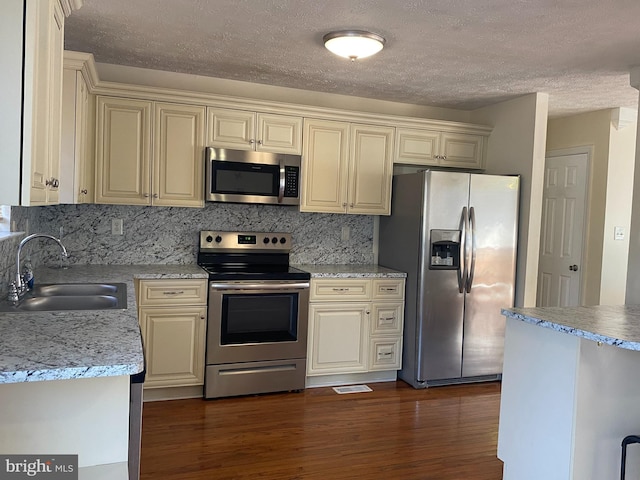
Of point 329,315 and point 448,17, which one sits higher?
point 448,17

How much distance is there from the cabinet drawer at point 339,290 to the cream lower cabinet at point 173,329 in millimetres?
811

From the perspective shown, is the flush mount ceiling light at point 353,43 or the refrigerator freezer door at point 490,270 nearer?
the flush mount ceiling light at point 353,43

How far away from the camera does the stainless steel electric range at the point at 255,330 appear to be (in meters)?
3.46

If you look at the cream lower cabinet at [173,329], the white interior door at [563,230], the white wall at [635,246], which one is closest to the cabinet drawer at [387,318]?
the cream lower cabinet at [173,329]

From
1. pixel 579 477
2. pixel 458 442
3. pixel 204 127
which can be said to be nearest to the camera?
pixel 579 477

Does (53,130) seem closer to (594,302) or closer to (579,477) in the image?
(579,477)

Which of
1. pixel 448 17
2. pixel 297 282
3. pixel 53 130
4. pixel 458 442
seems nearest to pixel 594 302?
pixel 458 442

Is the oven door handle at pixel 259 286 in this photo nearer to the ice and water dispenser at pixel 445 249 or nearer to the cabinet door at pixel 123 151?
the cabinet door at pixel 123 151

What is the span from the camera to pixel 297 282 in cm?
364

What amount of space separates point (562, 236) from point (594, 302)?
2.25ft

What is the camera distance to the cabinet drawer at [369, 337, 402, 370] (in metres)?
3.95

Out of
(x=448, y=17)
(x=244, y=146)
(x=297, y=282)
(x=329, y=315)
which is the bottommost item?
(x=329, y=315)

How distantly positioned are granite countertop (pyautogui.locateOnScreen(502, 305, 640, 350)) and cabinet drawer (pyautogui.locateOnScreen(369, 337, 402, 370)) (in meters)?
1.72

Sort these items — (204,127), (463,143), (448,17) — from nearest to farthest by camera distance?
(448,17)
(204,127)
(463,143)
